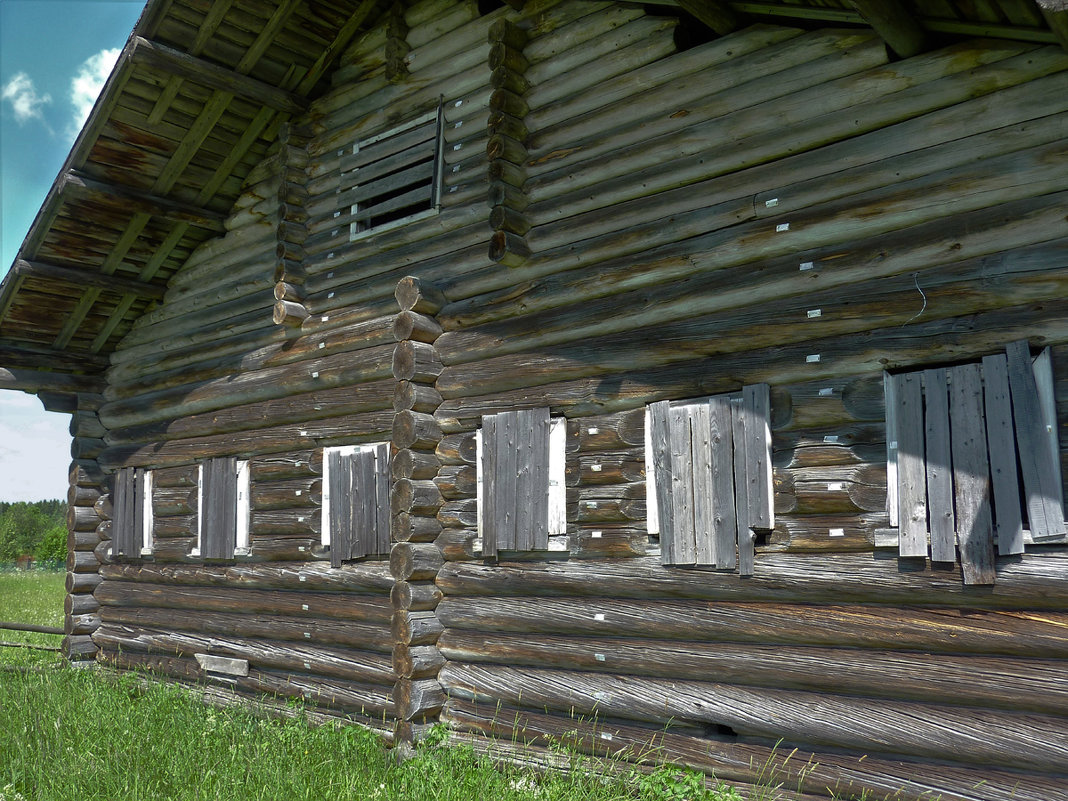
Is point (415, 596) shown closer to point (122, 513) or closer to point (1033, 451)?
point (1033, 451)

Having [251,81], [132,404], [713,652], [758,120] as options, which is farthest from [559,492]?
[132,404]

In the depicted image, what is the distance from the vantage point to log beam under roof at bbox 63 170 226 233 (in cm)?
898

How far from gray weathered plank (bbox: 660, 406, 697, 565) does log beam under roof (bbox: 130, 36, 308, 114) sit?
5.56 meters

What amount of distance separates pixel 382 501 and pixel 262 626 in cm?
234

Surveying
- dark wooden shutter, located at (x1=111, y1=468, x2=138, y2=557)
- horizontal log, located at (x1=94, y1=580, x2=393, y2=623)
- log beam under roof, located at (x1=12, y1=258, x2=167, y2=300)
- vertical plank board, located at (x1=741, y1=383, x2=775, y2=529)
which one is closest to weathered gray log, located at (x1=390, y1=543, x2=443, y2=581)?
horizontal log, located at (x1=94, y1=580, x2=393, y2=623)

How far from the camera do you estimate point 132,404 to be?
446 inches

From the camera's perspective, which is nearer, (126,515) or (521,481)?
(521,481)

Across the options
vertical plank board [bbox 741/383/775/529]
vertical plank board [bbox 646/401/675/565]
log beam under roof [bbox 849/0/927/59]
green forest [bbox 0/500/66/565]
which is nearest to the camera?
log beam under roof [bbox 849/0/927/59]

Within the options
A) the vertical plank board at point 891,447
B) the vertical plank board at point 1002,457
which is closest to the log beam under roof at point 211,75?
the vertical plank board at point 891,447

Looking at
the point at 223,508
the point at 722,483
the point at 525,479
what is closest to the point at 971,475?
the point at 722,483

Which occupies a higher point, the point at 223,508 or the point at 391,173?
the point at 391,173

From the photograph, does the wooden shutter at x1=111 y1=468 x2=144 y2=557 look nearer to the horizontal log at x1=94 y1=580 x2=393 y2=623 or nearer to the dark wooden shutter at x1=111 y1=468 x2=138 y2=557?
the dark wooden shutter at x1=111 y1=468 x2=138 y2=557

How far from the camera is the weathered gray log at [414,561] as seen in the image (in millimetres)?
7219

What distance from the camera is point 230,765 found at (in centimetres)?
635
